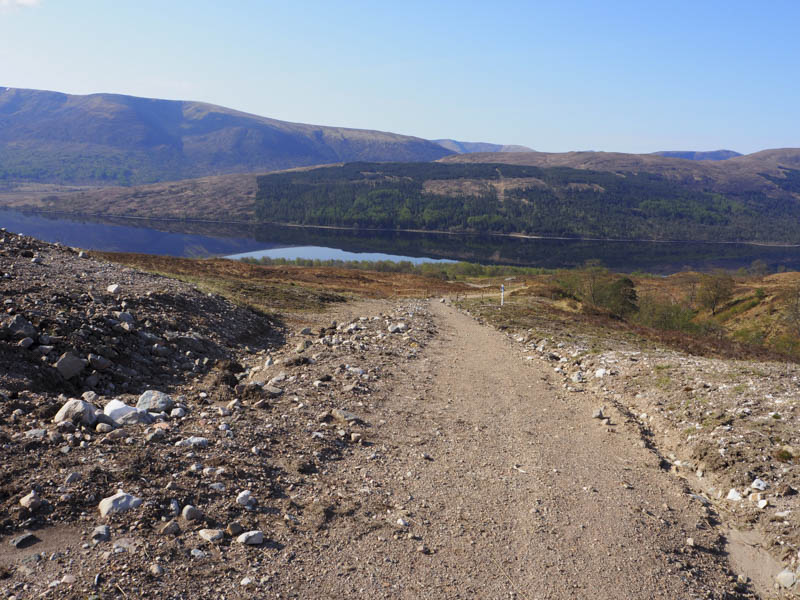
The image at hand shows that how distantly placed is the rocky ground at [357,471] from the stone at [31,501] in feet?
0.10

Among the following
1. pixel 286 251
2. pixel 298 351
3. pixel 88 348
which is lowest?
pixel 286 251

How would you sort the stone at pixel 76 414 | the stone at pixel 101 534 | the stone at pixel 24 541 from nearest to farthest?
the stone at pixel 24 541 < the stone at pixel 101 534 < the stone at pixel 76 414

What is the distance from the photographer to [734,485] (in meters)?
9.30

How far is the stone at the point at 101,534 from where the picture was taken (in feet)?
19.0

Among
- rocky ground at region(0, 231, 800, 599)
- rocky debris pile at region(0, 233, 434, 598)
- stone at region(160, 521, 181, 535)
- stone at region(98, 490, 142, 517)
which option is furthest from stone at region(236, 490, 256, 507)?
stone at region(98, 490, 142, 517)

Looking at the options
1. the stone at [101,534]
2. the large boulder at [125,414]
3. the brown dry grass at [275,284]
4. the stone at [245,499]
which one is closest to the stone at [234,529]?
the stone at [245,499]

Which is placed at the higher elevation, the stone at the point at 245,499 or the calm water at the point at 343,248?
the stone at the point at 245,499

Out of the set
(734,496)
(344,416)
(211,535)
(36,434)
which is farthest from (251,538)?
(734,496)

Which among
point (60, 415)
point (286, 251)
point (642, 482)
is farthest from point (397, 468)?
point (286, 251)

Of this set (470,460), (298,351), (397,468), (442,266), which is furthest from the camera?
(442,266)

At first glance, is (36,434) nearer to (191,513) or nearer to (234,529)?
(191,513)

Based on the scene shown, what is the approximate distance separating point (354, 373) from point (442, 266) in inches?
3840

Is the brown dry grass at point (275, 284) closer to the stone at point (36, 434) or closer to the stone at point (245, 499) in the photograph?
the stone at point (36, 434)

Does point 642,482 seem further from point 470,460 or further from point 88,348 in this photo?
point 88,348
